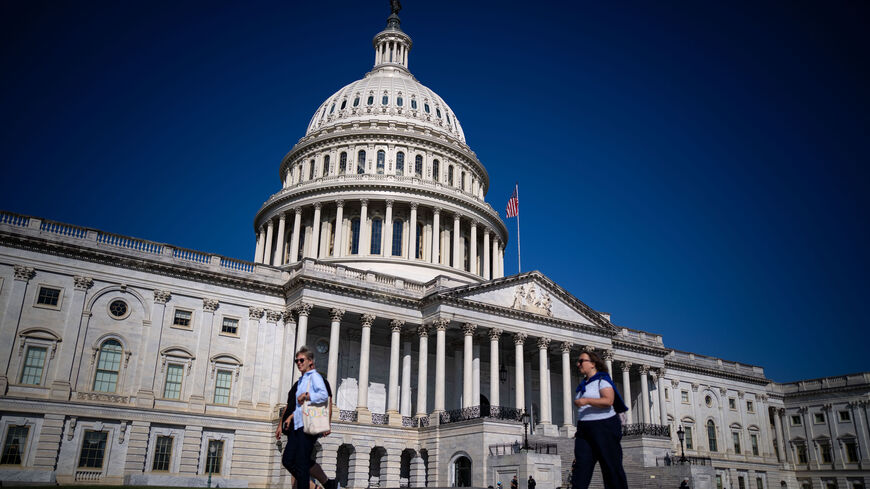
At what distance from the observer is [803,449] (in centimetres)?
7869

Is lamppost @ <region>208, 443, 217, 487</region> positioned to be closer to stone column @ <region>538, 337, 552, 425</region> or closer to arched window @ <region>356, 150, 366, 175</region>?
stone column @ <region>538, 337, 552, 425</region>

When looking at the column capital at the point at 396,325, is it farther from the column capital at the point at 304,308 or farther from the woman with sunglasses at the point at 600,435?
the woman with sunglasses at the point at 600,435

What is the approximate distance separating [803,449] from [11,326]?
79973 millimetres

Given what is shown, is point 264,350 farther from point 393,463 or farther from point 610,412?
point 610,412

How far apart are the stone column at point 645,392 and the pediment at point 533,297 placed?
8.00 m

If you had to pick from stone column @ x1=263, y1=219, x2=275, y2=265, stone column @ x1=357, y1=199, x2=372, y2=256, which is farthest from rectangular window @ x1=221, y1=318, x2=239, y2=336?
stone column @ x1=263, y1=219, x2=275, y2=265

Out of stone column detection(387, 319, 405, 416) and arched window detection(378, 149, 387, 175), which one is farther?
arched window detection(378, 149, 387, 175)

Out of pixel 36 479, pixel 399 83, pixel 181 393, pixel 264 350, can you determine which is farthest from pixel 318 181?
pixel 36 479

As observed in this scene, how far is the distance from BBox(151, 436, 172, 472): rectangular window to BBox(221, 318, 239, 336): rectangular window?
7811 millimetres

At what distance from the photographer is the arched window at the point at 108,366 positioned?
139 feet

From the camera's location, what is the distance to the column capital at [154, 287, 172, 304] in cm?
4506

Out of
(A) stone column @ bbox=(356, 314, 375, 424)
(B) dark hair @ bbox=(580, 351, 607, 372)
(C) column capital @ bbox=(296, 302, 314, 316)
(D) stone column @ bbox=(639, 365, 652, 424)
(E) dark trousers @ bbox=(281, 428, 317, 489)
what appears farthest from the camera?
(D) stone column @ bbox=(639, 365, 652, 424)

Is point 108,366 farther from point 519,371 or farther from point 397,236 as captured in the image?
point 397,236

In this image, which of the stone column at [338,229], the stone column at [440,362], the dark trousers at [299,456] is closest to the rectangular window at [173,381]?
the stone column at [440,362]
